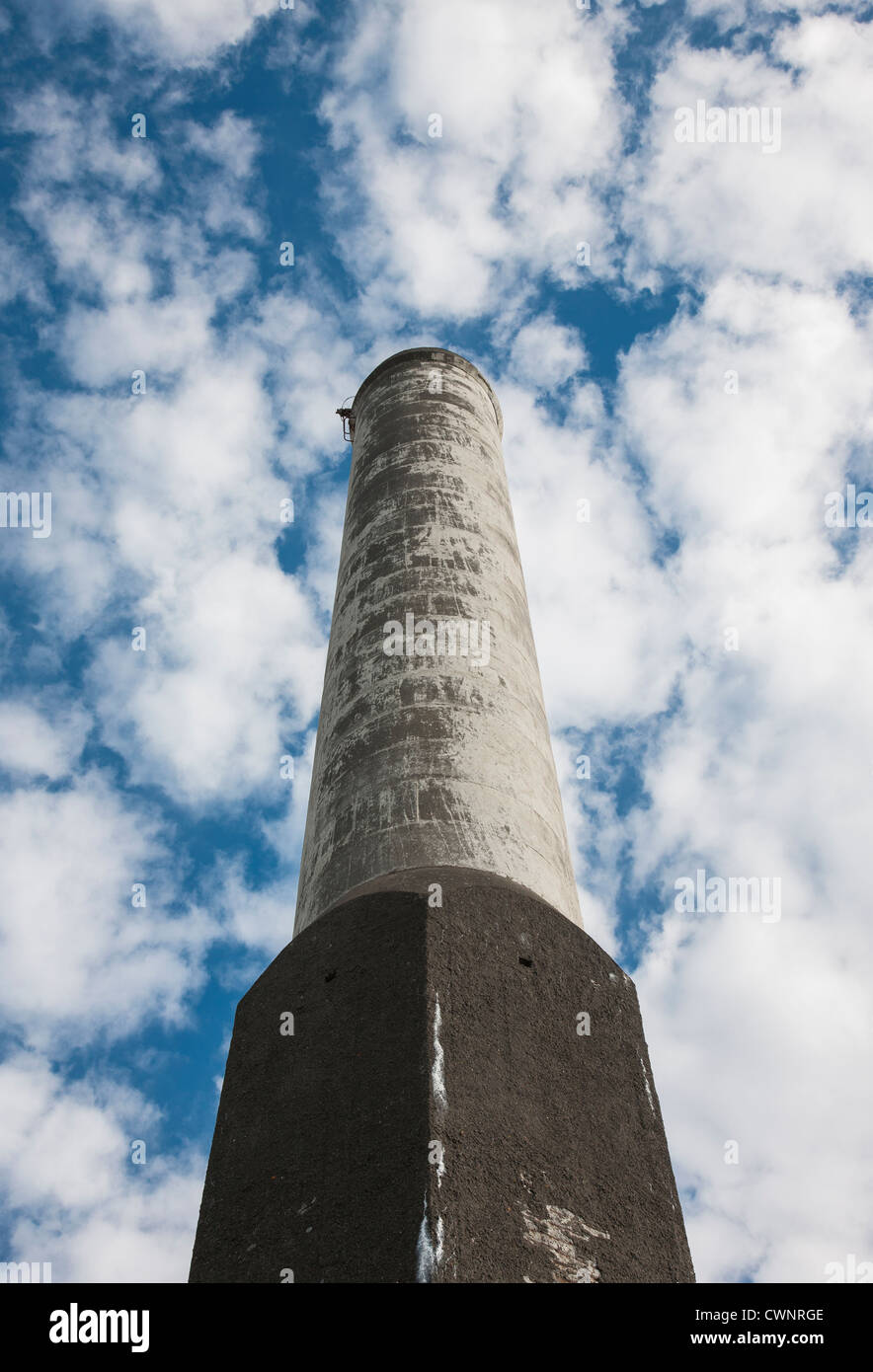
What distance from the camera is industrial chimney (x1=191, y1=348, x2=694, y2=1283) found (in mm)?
3430

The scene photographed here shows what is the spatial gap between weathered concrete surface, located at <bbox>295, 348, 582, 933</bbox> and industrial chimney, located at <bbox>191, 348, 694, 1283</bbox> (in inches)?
0.6

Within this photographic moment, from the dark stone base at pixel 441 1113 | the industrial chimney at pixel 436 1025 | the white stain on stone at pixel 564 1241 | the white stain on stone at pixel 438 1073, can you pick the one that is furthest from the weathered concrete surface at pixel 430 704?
the white stain on stone at pixel 564 1241

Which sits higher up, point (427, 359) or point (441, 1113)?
point (427, 359)

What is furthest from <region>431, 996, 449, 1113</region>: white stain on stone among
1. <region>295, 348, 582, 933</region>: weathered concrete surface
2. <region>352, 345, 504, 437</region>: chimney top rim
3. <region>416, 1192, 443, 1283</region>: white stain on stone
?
<region>352, 345, 504, 437</region>: chimney top rim

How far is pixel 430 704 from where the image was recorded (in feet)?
17.2

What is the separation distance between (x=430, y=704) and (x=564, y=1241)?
8.28 feet

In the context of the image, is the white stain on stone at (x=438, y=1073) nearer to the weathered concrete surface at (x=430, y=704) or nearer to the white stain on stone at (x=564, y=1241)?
the white stain on stone at (x=564, y=1241)

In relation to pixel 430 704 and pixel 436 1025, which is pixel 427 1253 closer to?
pixel 436 1025

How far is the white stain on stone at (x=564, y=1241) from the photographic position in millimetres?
3340

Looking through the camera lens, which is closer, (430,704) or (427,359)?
(430,704)

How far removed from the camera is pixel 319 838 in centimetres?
512

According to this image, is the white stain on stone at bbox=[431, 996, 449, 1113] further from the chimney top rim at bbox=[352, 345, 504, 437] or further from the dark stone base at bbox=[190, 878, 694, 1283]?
the chimney top rim at bbox=[352, 345, 504, 437]

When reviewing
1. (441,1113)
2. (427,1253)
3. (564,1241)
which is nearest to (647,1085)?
(564,1241)
